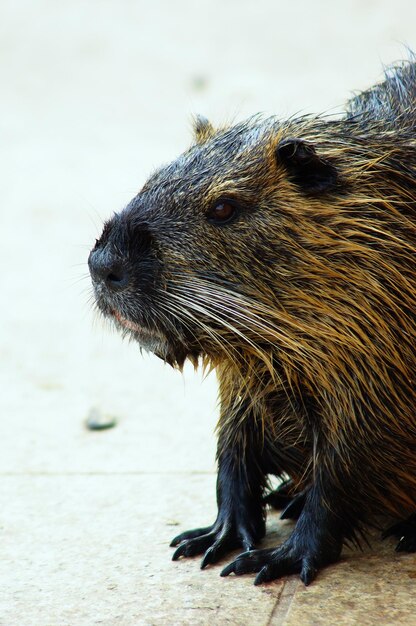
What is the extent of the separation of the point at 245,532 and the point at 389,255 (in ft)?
4.18

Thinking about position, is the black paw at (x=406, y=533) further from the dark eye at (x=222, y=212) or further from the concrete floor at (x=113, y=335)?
the dark eye at (x=222, y=212)

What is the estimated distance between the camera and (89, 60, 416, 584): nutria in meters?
3.79

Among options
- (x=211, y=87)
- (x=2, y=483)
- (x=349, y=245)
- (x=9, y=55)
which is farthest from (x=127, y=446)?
(x=9, y=55)

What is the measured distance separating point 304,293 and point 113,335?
5081 millimetres

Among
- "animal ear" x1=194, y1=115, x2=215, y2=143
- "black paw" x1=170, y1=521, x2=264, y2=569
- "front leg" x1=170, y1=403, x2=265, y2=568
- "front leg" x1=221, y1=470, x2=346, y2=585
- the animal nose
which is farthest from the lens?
→ "animal ear" x1=194, y1=115, x2=215, y2=143

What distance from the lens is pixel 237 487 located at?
436cm

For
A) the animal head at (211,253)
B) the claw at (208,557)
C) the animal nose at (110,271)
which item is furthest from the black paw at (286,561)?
the animal nose at (110,271)

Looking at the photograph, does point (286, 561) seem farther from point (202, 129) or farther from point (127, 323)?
point (202, 129)

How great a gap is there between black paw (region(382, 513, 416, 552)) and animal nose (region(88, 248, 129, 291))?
1.43 meters

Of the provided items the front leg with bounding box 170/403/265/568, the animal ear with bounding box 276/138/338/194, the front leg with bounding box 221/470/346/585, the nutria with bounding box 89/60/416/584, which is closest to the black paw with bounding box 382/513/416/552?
the nutria with bounding box 89/60/416/584

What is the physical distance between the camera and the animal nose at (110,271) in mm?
3754

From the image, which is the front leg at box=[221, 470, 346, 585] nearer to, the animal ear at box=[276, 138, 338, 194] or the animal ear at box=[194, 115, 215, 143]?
the animal ear at box=[276, 138, 338, 194]

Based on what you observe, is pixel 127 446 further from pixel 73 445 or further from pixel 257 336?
pixel 257 336

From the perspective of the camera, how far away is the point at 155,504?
486cm
